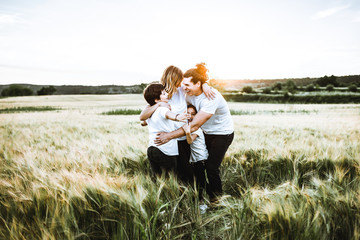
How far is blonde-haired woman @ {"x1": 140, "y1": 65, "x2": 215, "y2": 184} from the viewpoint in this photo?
91.4 inches

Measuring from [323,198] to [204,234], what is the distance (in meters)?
0.84

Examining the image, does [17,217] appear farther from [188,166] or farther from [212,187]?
[212,187]

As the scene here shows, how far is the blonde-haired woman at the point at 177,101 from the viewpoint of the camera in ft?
7.62

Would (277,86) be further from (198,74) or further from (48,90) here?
(48,90)

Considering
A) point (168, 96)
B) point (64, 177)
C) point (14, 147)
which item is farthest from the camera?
point (14, 147)

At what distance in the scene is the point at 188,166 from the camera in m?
2.46

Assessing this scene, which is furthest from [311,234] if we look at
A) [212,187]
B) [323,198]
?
[212,187]

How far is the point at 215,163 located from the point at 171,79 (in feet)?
3.25

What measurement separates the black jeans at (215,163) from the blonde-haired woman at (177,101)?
20cm

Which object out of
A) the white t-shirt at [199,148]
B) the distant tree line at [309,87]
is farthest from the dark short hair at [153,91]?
the distant tree line at [309,87]

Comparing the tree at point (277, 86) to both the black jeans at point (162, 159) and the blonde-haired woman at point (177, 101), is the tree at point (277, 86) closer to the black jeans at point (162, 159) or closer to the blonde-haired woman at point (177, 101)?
the blonde-haired woman at point (177, 101)

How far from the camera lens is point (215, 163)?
243cm

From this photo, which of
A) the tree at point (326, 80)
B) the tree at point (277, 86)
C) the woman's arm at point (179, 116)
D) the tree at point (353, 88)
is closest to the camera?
the woman's arm at point (179, 116)

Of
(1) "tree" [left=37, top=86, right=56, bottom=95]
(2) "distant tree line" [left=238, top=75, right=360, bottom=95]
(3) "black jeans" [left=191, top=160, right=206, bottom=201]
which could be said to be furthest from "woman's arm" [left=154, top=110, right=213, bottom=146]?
(1) "tree" [left=37, top=86, right=56, bottom=95]
